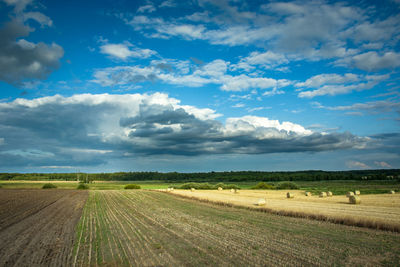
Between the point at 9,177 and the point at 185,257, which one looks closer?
the point at 185,257

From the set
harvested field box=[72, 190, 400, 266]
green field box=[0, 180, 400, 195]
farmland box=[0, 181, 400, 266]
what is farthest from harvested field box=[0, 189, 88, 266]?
green field box=[0, 180, 400, 195]

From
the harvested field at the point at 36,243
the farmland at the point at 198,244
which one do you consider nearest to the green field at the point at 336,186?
the farmland at the point at 198,244

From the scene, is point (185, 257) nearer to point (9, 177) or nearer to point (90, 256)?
point (90, 256)

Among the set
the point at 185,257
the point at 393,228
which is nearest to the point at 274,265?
the point at 185,257

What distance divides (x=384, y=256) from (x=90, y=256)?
1077cm

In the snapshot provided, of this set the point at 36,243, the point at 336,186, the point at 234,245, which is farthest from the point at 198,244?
the point at 336,186

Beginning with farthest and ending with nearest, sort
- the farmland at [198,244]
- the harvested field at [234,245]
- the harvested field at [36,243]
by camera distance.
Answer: the harvested field at [36,243] → the farmland at [198,244] → the harvested field at [234,245]

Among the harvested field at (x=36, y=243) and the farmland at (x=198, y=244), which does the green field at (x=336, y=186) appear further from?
the harvested field at (x=36, y=243)

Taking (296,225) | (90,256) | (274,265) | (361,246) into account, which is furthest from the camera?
(296,225)

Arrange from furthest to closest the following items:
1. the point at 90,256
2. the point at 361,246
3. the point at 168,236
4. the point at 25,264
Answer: the point at 168,236 < the point at 361,246 < the point at 90,256 < the point at 25,264

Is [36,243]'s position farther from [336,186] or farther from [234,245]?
[336,186]

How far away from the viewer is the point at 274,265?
8805mm

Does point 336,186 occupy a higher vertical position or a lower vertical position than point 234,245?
lower

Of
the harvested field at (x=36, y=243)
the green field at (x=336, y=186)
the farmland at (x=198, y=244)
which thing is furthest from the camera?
the green field at (x=336, y=186)
